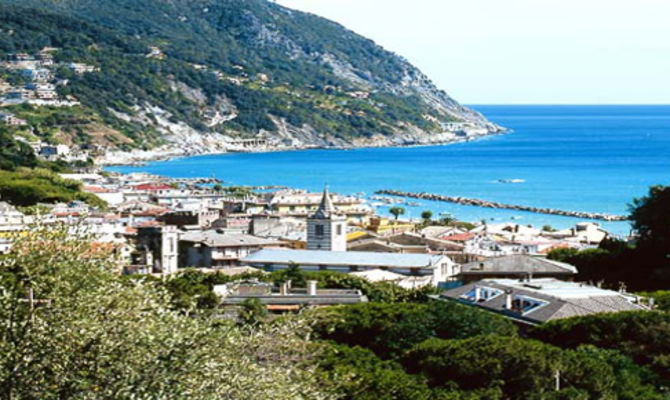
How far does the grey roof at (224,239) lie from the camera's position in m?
37.5

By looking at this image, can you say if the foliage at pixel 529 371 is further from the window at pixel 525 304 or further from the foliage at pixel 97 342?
the foliage at pixel 97 342

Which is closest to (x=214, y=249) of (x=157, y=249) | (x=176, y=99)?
(x=157, y=249)

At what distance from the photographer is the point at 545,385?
1725 cm

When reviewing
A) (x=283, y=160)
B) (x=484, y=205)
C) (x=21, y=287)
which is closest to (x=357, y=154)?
(x=283, y=160)

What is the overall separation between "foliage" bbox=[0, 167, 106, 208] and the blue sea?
831 inches

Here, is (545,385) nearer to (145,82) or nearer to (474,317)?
(474,317)

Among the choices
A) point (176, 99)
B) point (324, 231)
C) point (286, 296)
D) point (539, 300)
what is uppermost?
point (176, 99)

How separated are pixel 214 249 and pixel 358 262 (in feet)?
20.0

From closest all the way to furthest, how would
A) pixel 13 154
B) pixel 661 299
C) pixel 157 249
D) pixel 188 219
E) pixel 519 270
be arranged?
pixel 661 299 < pixel 519 270 < pixel 157 249 < pixel 188 219 < pixel 13 154

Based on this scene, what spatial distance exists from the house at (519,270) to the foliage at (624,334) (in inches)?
341

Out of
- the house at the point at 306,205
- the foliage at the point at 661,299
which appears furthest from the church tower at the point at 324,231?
the house at the point at 306,205

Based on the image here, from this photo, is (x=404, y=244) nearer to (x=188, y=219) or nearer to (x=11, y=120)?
(x=188, y=219)

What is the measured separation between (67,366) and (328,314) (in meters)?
9.50

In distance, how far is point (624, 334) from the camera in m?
19.8
